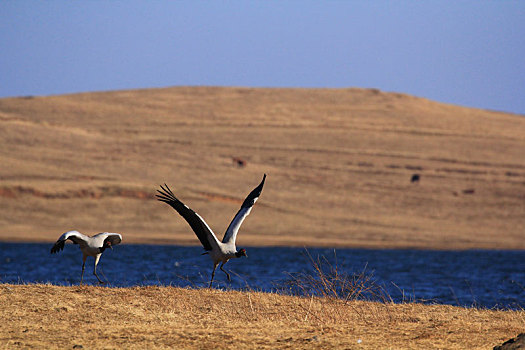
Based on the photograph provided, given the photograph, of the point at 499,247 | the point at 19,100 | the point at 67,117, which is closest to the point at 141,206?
the point at 499,247

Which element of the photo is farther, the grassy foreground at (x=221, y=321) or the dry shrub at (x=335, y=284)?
the dry shrub at (x=335, y=284)

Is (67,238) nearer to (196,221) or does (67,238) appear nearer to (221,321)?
(196,221)

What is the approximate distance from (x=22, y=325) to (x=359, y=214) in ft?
155

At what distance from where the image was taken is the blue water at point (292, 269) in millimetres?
23766

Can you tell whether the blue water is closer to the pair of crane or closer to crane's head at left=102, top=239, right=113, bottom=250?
crane's head at left=102, top=239, right=113, bottom=250

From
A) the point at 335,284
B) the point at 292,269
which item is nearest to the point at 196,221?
the point at 335,284

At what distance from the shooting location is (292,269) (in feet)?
110

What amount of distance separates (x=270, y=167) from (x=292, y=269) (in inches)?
1394

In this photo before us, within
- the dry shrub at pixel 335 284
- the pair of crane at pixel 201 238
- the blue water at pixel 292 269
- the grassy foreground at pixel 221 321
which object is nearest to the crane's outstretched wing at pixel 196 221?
the pair of crane at pixel 201 238

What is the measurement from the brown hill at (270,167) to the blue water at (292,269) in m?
3.51

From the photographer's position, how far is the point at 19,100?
96.4 m

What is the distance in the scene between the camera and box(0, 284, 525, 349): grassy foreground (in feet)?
31.5

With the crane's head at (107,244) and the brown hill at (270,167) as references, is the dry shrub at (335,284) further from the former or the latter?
the brown hill at (270,167)

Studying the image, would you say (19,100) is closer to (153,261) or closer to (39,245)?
(39,245)
